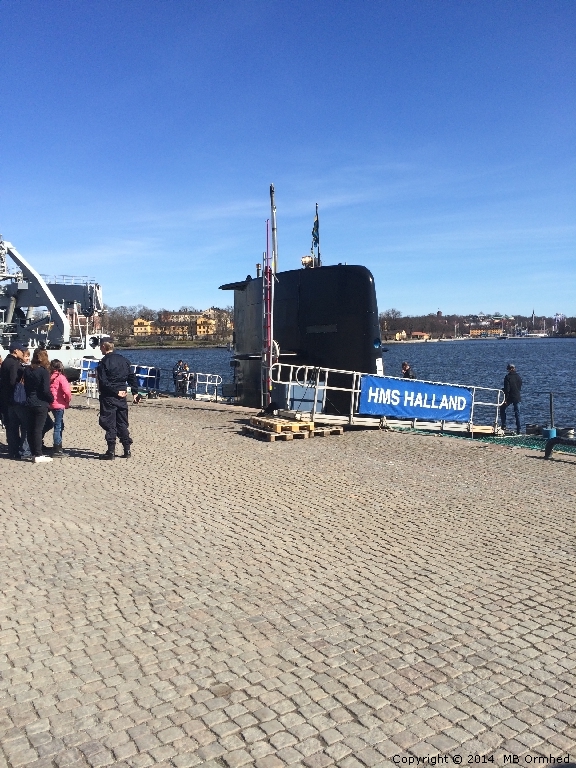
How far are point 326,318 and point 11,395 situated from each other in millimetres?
7093

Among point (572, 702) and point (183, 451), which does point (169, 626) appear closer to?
point (572, 702)

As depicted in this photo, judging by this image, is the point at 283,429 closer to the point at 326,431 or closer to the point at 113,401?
the point at 326,431

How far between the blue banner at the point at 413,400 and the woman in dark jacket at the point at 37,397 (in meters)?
6.60

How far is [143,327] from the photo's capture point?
16838 centimetres

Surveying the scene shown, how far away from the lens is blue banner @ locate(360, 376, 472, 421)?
14477mm

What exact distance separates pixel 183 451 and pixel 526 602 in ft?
25.1

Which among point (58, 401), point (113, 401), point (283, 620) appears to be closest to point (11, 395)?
point (58, 401)

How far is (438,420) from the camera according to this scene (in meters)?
16.0

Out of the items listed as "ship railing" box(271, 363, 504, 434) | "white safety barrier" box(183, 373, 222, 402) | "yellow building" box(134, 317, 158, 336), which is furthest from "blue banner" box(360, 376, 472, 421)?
"yellow building" box(134, 317, 158, 336)

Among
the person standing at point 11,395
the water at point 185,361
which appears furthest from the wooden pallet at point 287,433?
the water at point 185,361

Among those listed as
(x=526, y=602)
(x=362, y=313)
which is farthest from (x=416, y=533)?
(x=362, y=313)

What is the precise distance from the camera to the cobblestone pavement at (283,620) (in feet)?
11.6

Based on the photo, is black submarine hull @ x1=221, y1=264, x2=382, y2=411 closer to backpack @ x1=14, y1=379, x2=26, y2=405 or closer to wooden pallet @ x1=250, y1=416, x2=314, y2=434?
wooden pallet @ x1=250, y1=416, x2=314, y2=434

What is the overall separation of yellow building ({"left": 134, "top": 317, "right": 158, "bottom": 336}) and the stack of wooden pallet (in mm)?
154409
